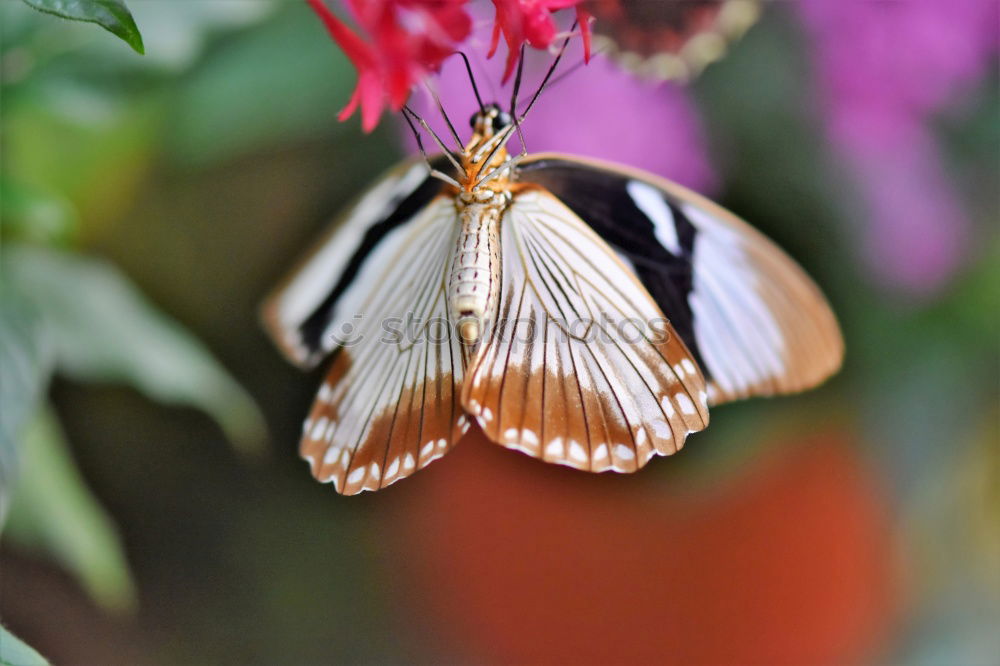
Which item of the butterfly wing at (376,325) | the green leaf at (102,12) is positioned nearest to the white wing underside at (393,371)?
the butterfly wing at (376,325)

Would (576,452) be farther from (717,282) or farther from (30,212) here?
(30,212)

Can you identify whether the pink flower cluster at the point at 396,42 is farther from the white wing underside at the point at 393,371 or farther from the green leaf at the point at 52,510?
the green leaf at the point at 52,510

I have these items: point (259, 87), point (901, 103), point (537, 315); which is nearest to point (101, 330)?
point (259, 87)

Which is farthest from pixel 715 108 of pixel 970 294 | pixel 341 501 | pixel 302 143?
pixel 341 501

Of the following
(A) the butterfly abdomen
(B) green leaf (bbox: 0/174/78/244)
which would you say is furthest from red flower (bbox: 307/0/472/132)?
(B) green leaf (bbox: 0/174/78/244)

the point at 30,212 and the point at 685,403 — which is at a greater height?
the point at 30,212

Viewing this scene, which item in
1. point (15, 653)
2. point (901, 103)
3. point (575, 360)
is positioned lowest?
point (15, 653)

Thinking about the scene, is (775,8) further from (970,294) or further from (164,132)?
(164,132)
